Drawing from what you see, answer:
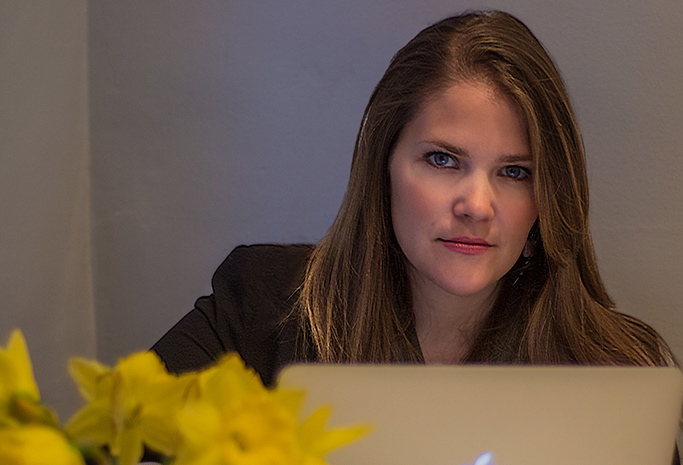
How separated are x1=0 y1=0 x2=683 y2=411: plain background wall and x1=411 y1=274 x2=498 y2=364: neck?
1.42 ft

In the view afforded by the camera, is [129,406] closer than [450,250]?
Yes

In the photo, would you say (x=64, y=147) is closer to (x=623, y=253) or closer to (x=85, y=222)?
(x=85, y=222)

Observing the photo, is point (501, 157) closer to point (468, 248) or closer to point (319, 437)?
point (468, 248)

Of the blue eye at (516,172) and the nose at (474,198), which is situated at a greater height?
the blue eye at (516,172)

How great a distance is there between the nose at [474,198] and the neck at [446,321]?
25 centimetres

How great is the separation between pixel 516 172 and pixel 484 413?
0.80 meters

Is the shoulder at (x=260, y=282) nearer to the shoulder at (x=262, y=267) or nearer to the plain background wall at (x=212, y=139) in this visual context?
the shoulder at (x=262, y=267)

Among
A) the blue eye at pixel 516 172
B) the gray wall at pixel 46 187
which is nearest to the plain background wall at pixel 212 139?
the gray wall at pixel 46 187

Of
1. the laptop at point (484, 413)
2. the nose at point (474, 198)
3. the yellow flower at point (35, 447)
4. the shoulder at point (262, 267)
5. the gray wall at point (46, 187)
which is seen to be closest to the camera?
the yellow flower at point (35, 447)

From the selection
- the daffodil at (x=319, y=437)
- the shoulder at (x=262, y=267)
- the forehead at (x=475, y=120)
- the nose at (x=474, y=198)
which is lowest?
the shoulder at (x=262, y=267)

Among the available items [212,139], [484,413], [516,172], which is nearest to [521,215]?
[516,172]

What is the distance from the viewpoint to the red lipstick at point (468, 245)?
128cm

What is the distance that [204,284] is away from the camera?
1943mm

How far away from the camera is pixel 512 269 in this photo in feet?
4.90
